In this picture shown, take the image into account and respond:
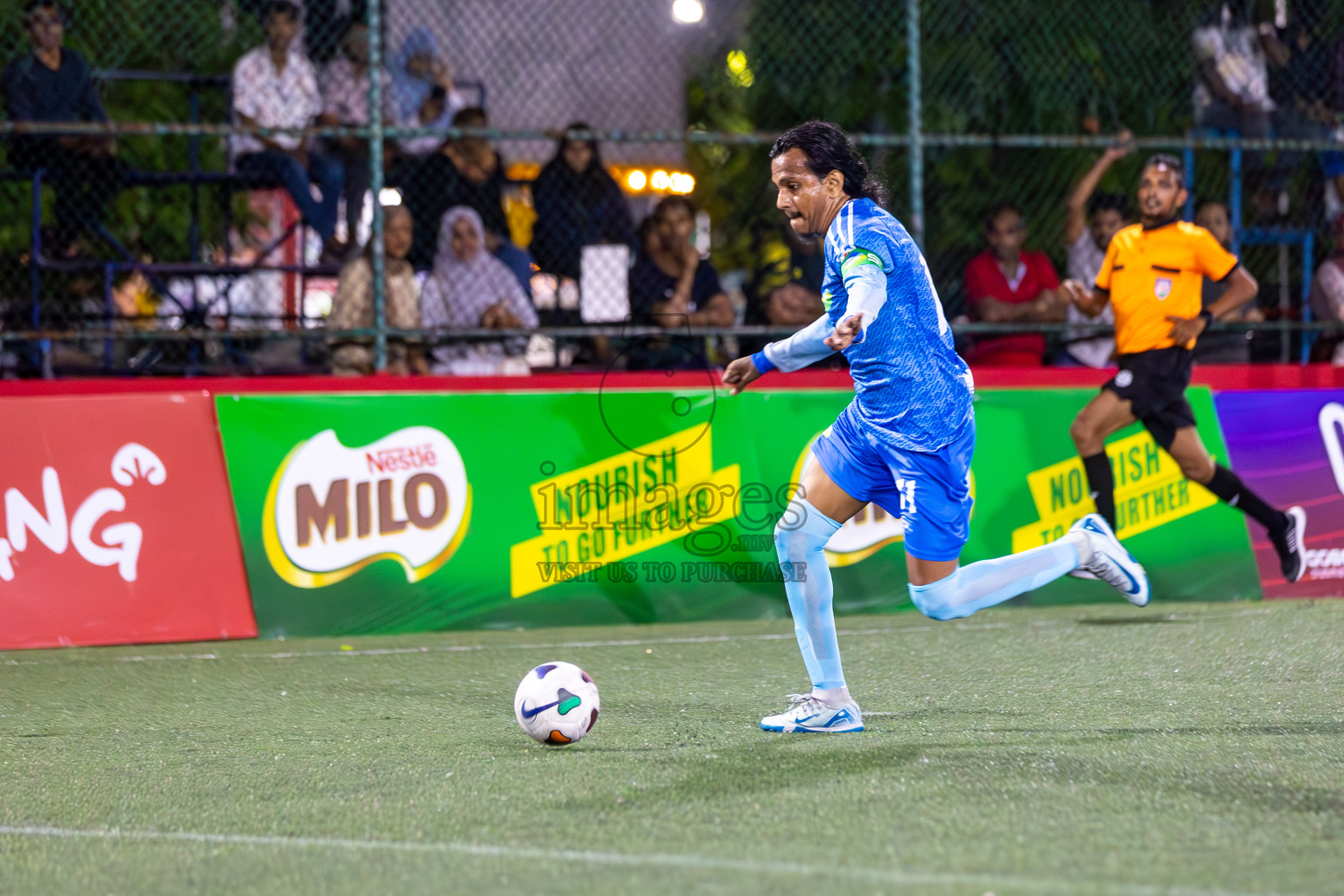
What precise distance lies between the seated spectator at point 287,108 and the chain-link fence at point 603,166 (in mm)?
Result: 18

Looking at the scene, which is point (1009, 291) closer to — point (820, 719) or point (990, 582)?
point (990, 582)

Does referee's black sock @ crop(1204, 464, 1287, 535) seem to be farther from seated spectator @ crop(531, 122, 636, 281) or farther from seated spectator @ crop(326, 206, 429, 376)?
seated spectator @ crop(326, 206, 429, 376)

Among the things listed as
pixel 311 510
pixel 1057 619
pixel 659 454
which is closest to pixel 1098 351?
pixel 1057 619

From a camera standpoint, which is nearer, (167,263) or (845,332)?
(845,332)

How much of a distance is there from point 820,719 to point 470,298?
5.25 metres

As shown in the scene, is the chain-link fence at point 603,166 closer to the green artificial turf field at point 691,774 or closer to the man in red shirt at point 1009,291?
the man in red shirt at point 1009,291

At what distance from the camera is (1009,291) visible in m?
10.2

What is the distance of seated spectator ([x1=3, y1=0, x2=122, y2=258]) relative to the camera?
933cm

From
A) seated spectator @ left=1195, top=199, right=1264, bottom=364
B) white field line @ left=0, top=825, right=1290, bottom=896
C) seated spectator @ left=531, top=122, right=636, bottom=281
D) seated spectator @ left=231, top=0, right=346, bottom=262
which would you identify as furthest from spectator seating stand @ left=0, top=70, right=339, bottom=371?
white field line @ left=0, top=825, right=1290, bottom=896

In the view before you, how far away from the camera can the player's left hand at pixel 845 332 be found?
14.6 ft

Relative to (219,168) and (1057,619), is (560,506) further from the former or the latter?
(219,168)

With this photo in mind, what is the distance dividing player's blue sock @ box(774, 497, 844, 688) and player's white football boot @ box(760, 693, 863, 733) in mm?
80

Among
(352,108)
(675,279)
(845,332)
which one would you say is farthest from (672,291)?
(845,332)

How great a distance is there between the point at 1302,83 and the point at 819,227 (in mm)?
7062
